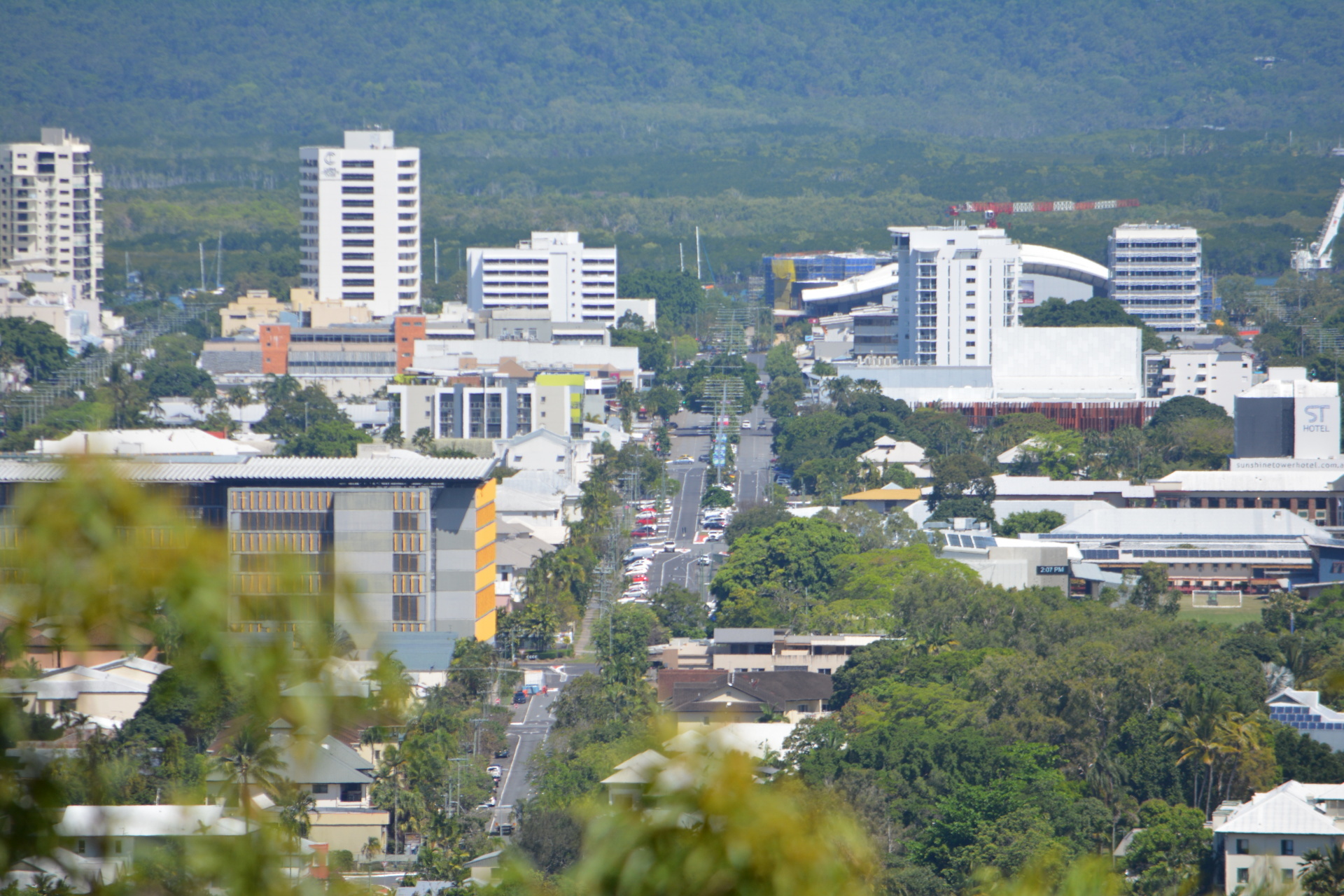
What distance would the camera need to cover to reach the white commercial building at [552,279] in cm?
6950

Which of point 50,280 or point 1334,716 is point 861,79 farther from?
point 1334,716

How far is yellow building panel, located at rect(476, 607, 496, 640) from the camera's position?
27641 millimetres

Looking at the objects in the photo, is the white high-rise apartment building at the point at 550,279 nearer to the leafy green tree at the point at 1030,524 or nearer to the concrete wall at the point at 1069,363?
the concrete wall at the point at 1069,363

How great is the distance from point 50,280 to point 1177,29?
4887 inches

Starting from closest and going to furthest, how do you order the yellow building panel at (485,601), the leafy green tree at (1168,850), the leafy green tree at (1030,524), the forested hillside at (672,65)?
the leafy green tree at (1168,850) → the yellow building panel at (485,601) → the leafy green tree at (1030,524) → the forested hillside at (672,65)

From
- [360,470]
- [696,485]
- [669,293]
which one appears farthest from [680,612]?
[669,293]

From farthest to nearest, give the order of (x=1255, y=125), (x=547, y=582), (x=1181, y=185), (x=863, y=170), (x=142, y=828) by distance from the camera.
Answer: (x=1255, y=125), (x=863, y=170), (x=1181, y=185), (x=547, y=582), (x=142, y=828)

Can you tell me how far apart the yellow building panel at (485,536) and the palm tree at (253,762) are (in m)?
24.2

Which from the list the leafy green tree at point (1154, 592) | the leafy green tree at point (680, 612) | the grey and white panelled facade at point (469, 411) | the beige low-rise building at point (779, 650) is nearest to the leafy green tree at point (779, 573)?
the leafy green tree at point (680, 612)

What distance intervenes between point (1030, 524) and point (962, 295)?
2122cm

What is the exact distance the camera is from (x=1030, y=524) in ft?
119

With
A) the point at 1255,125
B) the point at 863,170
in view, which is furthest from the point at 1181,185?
the point at 1255,125

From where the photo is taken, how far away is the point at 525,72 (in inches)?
6747

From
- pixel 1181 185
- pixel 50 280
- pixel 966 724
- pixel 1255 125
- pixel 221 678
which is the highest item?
pixel 1255 125
